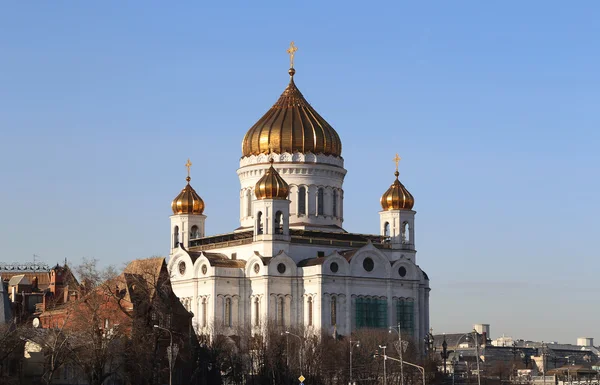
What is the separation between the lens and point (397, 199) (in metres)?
118

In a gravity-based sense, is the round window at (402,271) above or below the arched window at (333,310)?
above

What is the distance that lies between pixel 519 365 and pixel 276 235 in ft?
161

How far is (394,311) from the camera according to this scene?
114 meters

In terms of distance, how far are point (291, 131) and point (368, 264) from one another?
12575mm

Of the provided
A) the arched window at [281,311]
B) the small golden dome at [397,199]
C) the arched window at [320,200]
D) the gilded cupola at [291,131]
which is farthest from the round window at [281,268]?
the small golden dome at [397,199]

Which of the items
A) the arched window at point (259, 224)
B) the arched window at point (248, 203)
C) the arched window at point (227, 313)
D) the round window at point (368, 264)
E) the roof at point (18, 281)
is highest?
the arched window at point (248, 203)

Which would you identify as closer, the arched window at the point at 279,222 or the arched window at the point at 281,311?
the arched window at the point at 281,311

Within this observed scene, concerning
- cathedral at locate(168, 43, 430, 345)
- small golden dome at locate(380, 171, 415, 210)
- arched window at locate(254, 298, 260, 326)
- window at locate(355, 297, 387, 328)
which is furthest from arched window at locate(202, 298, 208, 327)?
small golden dome at locate(380, 171, 415, 210)

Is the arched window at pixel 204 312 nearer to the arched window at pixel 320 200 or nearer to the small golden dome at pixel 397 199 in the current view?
the arched window at pixel 320 200

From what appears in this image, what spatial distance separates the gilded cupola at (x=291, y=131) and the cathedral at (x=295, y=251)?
81 mm

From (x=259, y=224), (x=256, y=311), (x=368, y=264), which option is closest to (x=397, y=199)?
(x=368, y=264)

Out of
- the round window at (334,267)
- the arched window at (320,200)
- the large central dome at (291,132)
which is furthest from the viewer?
the arched window at (320,200)

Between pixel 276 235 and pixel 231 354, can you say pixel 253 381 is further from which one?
pixel 276 235

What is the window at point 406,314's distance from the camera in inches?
4508
